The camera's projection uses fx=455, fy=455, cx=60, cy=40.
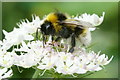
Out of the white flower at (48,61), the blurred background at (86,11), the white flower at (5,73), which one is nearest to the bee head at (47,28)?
the white flower at (48,61)

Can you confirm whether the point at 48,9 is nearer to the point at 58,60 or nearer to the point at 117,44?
the point at 117,44

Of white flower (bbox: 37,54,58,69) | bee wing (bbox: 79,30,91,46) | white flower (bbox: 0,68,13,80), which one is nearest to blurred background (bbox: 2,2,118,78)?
bee wing (bbox: 79,30,91,46)

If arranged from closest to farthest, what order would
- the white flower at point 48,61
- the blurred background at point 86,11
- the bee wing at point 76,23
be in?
the white flower at point 48,61 → the bee wing at point 76,23 → the blurred background at point 86,11

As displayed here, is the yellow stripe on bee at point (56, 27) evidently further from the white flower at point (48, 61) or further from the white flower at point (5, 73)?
the white flower at point (5, 73)

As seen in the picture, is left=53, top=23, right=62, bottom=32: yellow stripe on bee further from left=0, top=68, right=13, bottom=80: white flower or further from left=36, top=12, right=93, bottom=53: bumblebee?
left=0, top=68, right=13, bottom=80: white flower

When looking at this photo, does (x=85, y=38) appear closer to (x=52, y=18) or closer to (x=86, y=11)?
(x=52, y=18)

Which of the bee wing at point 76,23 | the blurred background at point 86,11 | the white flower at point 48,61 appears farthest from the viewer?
the blurred background at point 86,11

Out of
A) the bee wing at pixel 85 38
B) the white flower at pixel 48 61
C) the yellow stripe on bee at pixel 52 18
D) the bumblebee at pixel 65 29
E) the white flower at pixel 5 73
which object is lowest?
the white flower at pixel 5 73

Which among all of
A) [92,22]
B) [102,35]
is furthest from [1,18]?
[92,22]
